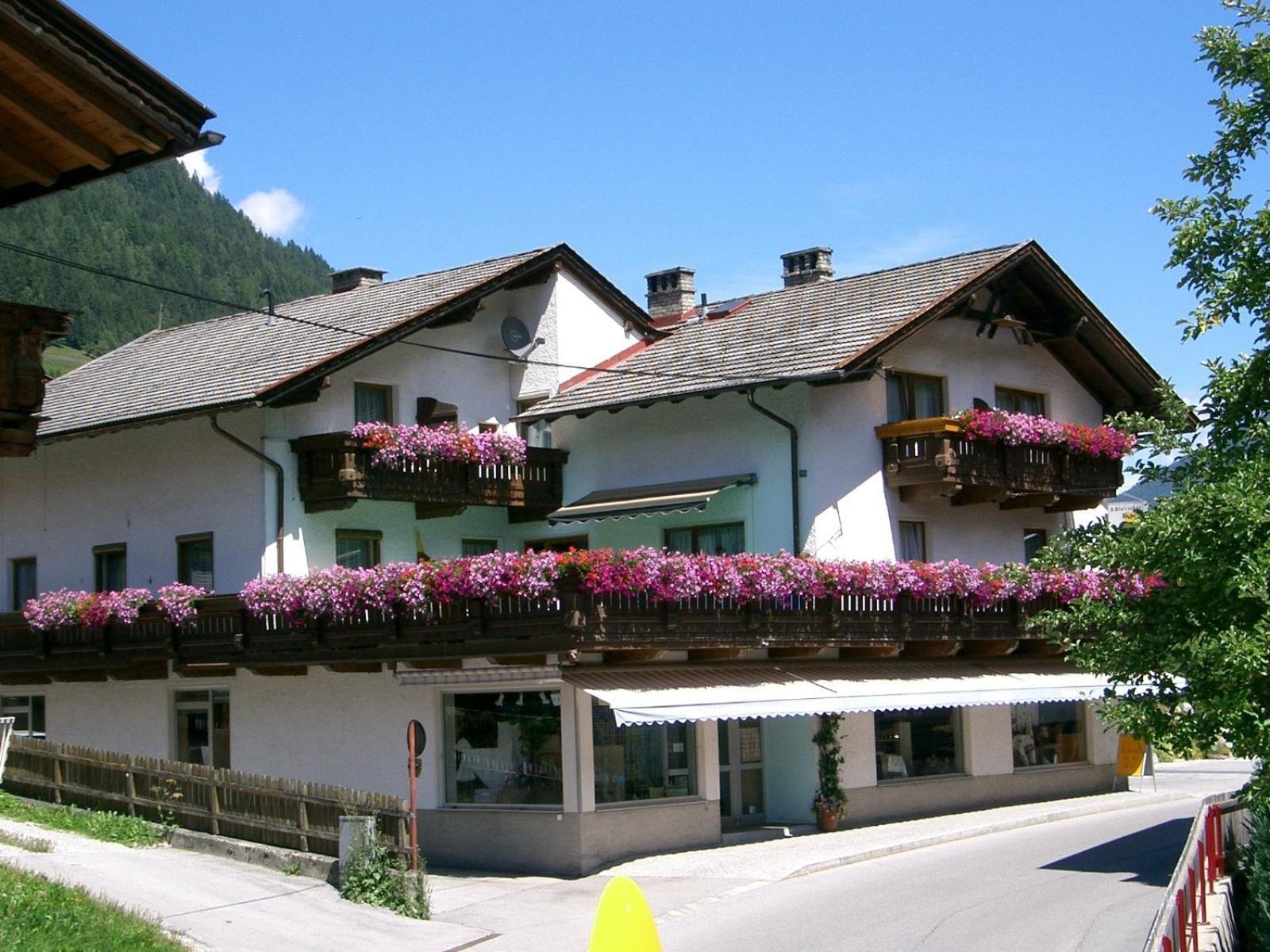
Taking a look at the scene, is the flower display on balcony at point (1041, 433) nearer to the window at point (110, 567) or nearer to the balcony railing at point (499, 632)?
the balcony railing at point (499, 632)

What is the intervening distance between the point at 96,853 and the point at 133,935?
7654 mm

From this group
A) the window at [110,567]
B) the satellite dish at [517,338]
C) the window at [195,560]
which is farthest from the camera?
the satellite dish at [517,338]

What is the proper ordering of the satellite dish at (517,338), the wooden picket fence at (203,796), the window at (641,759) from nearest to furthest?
the wooden picket fence at (203,796), the window at (641,759), the satellite dish at (517,338)

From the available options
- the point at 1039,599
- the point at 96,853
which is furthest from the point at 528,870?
the point at 1039,599

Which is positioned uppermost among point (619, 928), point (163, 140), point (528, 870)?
point (163, 140)

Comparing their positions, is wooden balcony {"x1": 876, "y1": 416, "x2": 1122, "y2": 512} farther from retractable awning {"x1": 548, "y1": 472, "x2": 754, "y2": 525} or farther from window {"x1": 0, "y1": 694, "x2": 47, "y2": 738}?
window {"x1": 0, "y1": 694, "x2": 47, "y2": 738}

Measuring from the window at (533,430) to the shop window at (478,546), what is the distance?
2.03 meters

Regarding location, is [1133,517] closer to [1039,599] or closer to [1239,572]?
[1239,572]

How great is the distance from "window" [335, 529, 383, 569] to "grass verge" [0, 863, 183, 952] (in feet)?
40.5

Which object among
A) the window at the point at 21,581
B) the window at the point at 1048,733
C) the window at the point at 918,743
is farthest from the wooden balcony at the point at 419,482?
the window at the point at 1048,733

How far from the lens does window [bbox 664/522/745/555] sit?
29.1m

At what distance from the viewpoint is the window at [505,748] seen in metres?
24.3

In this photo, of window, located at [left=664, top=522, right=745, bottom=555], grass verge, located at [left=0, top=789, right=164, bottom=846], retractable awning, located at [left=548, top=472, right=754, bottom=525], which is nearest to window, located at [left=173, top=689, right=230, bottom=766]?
grass verge, located at [left=0, top=789, right=164, bottom=846]

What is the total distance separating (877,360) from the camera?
2828 cm
